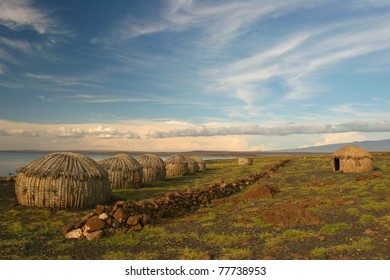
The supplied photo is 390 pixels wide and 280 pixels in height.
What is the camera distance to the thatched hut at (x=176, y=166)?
128ft

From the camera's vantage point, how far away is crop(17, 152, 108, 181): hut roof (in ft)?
56.1

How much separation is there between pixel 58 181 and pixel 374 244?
47.0 feet

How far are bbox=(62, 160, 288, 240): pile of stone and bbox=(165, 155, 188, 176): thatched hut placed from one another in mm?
18582

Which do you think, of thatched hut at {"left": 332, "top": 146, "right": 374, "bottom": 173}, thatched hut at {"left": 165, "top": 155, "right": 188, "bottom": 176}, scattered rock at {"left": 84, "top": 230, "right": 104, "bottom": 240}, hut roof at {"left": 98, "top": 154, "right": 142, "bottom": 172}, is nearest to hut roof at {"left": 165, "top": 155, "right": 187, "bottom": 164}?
thatched hut at {"left": 165, "top": 155, "right": 188, "bottom": 176}

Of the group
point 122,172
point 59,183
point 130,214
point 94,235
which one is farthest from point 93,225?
point 122,172

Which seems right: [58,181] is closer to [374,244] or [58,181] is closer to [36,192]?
[36,192]

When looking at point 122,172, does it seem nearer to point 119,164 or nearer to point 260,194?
point 119,164

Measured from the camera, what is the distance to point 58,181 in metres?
16.9

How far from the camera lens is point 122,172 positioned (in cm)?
2569

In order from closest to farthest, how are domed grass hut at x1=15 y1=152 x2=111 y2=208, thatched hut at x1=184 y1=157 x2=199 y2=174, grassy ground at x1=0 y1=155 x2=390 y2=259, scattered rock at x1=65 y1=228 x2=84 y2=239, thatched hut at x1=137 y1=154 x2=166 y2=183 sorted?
grassy ground at x1=0 y1=155 x2=390 y2=259, scattered rock at x1=65 y1=228 x2=84 y2=239, domed grass hut at x1=15 y1=152 x2=111 y2=208, thatched hut at x1=137 y1=154 x2=166 y2=183, thatched hut at x1=184 y1=157 x2=199 y2=174

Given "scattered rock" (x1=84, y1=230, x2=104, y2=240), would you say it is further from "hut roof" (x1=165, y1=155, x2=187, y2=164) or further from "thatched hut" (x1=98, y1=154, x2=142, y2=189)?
"hut roof" (x1=165, y1=155, x2=187, y2=164)

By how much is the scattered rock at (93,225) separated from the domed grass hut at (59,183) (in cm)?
550

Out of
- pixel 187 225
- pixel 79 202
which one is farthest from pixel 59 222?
pixel 187 225

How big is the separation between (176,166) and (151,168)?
8.18 metres
